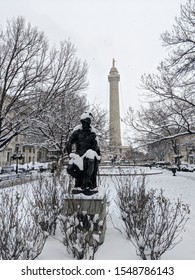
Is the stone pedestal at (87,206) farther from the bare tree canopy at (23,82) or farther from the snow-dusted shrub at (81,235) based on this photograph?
the bare tree canopy at (23,82)

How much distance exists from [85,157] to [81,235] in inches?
73.8

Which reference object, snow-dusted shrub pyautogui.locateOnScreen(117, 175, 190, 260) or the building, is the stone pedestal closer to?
snow-dusted shrub pyautogui.locateOnScreen(117, 175, 190, 260)

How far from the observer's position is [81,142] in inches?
223

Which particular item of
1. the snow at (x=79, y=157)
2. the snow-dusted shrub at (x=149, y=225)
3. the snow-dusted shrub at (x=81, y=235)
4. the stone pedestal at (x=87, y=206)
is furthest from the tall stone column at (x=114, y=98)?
the snow-dusted shrub at (x=81, y=235)

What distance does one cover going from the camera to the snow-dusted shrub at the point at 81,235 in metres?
3.90

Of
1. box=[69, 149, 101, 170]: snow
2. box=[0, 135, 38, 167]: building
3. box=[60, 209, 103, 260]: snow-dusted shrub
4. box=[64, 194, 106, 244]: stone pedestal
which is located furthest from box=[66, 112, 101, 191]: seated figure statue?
box=[0, 135, 38, 167]: building

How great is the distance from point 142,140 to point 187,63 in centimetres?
678

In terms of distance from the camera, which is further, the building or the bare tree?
the building

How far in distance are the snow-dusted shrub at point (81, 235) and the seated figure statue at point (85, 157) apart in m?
0.90

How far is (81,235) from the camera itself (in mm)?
3920

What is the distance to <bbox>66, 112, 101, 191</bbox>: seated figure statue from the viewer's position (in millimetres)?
5289

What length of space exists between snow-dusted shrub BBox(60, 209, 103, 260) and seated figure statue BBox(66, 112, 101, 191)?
905 millimetres

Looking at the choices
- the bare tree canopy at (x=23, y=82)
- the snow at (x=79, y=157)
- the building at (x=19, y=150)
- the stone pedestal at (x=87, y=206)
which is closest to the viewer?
the stone pedestal at (x=87, y=206)
